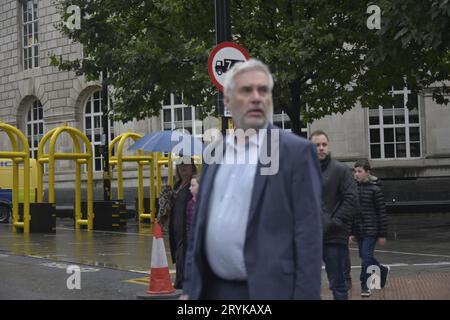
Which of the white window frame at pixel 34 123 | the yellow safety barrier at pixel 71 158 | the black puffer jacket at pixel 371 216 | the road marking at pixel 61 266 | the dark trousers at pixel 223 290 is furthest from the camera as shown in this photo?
the white window frame at pixel 34 123

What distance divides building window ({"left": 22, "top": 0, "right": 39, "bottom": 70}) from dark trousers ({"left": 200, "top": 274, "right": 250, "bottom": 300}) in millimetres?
37177

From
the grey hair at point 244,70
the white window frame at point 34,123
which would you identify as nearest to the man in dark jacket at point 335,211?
the grey hair at point 244,70

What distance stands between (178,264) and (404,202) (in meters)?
20.4

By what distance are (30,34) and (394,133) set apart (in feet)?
62.6

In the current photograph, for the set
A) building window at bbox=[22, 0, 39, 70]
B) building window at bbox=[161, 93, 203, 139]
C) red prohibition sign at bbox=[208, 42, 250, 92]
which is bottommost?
red prohibition sign at bbox=[208, 42, 250, 92]

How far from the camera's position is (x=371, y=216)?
29.3 ft

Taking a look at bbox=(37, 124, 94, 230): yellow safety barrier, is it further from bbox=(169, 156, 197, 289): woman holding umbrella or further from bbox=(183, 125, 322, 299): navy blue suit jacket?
bbox=(183, 125, 322, 299): navy blue suit jacket

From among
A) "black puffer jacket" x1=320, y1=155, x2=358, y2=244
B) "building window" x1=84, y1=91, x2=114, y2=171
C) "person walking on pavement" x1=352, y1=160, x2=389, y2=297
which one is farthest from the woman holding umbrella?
"building window" x1=84, y1=91, x2=114, y2=171

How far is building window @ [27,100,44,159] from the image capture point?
128 feet

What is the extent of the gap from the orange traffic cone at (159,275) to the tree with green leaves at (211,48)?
853 centimetres

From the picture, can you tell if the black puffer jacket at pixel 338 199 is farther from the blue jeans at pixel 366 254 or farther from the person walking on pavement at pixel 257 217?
the person walking on pavement at pixel 257 217

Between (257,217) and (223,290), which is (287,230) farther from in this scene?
(223,290)

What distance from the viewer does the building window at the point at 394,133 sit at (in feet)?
103

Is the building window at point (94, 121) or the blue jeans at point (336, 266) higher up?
the building window at point (94, 121)
